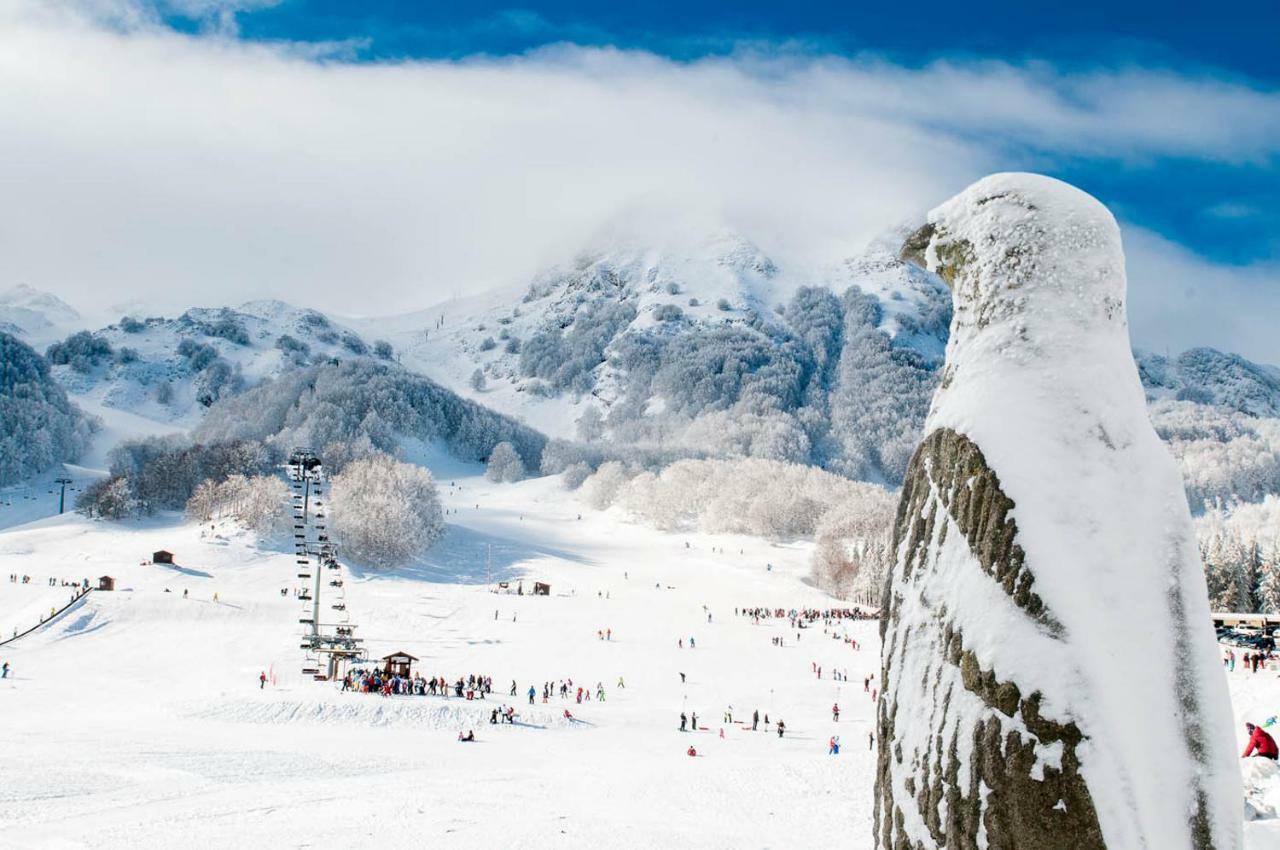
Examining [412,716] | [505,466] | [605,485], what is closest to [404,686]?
[412,716]

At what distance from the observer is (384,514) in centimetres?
8069

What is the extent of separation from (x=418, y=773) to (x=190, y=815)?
6238 mm

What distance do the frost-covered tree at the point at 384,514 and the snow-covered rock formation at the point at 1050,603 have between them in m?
77.8

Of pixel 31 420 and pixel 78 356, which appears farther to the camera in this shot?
pixel 78 356

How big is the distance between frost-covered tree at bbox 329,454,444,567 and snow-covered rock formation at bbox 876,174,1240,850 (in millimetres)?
77784

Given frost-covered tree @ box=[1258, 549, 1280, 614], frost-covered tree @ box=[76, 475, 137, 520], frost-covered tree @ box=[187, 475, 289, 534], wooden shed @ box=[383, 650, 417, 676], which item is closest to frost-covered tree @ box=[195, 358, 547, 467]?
frost-covered tree @ box=[76, 475, 137, 520]

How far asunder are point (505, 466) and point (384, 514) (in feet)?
218

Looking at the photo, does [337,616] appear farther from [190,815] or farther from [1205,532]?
[1205,532]

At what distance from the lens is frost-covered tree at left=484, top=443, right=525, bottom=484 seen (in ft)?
477

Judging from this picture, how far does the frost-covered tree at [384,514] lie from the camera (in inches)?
3093

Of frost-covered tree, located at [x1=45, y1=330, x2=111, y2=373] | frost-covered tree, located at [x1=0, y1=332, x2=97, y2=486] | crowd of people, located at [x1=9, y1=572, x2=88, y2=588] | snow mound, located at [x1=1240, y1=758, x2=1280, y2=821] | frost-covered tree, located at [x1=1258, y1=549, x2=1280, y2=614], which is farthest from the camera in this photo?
frost-covered tree, located at [x1=45, y1=330, x2=111, y2=373]

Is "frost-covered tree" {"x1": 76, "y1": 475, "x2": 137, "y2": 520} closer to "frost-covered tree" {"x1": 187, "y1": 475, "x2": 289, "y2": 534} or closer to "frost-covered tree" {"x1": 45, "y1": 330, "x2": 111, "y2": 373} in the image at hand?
"frost-covered tree" {"x1": 187, "y1": 475, "x2": 289, "y2": 534}

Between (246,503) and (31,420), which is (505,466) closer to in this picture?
(31,420)

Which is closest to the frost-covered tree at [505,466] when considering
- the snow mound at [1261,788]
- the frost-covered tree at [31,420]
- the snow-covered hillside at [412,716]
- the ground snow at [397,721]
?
the frost-covered tree at [31,420]
